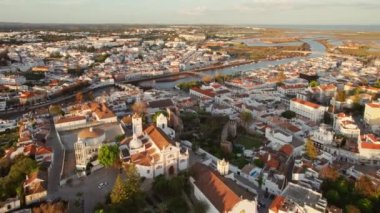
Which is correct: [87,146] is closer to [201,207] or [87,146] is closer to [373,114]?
[201,207]

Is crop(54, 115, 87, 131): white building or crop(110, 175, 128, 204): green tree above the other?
crop(110, 175, 128, 204): green tree

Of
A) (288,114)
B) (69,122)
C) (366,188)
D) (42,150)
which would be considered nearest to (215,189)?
(366,188)

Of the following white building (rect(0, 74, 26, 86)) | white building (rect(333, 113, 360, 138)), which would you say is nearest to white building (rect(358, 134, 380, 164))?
white building (rect(333, 113, 360, 138))

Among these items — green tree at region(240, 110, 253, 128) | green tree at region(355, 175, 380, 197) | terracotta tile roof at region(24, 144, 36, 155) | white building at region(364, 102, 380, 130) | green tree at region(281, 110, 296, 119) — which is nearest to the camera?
green tree at region(355, 175, 380, 197)

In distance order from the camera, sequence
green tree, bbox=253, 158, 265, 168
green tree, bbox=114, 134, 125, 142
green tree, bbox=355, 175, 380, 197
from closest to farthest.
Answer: green tree, bbox=355, 175, 380, 197
green tree, bbox=253, 158, 265, 168
green tree, bbox=114, 134, 125, 142

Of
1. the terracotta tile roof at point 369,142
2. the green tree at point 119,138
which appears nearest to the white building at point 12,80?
the green tree at point 119,138

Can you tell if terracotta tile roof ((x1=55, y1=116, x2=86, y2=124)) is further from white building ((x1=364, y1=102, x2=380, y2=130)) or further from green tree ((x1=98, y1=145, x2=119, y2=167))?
white building ((x1=364, y1=102, x2=380, y2=130))

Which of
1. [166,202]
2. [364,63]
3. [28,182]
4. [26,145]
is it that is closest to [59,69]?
[26,145]

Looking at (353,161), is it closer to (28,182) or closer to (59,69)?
(28,182)

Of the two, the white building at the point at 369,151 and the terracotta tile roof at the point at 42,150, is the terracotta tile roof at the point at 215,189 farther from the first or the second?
the white building at the point at 369,151
